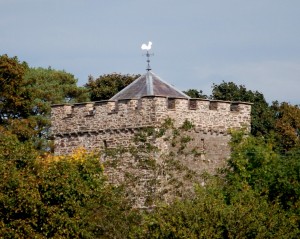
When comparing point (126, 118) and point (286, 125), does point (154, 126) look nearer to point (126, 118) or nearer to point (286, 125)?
point (126, 118)

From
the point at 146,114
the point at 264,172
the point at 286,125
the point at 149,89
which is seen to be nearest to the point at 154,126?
the point at 146,114

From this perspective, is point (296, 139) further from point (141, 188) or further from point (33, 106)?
point (141, 188)

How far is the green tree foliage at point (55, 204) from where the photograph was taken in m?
44.3

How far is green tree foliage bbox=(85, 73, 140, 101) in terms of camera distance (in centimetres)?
7481

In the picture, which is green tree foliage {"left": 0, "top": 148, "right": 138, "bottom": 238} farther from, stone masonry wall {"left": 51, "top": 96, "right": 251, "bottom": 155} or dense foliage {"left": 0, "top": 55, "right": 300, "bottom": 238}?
stone masonry wall {"left": 51, "top": 96, "right": 251, "bottom": 155}

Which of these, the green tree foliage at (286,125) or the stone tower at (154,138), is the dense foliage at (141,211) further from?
the green tree foliage at (286,125)

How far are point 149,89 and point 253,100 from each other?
21807 mm

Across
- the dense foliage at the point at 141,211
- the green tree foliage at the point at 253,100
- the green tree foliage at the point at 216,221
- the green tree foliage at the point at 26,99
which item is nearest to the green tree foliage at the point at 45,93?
the green tree foliage at the point at 26,99

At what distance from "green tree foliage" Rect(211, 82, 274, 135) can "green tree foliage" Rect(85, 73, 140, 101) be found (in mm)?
5619

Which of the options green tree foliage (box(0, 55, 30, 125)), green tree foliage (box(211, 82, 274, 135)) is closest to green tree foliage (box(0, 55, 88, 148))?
green tree foliage (box(0, 55, 30, 125))

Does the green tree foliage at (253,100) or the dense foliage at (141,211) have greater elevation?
the green tree foliage at (253,100)

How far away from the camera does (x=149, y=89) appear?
170ft

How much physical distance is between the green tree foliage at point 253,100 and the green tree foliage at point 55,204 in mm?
23206


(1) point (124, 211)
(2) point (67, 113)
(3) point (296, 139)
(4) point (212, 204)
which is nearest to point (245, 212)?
(4) point (212, 204)
